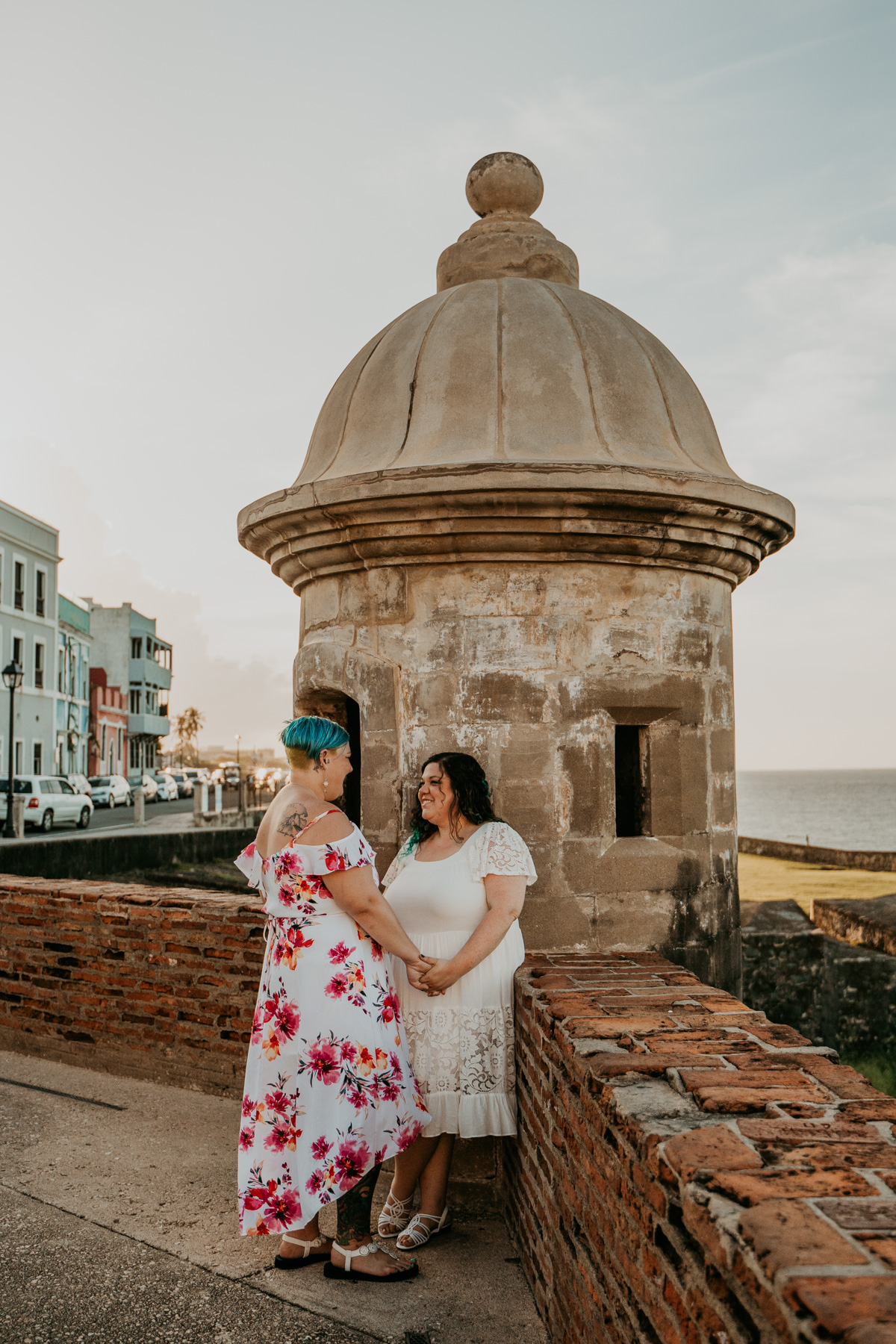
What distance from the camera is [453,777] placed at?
12.3 ft

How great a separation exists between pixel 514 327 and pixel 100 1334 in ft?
13.2

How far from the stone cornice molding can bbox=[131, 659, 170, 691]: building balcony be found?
61766 millimetres

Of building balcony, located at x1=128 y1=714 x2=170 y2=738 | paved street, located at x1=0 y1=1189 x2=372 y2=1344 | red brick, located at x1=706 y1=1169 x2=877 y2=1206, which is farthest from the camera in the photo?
building balcony, located at x1=128 y1=714 x2=170 y2=738

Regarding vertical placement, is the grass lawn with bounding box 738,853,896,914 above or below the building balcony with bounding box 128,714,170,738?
below

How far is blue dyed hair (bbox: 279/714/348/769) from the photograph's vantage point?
347 centimetres

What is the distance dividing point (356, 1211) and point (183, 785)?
57.7 metres

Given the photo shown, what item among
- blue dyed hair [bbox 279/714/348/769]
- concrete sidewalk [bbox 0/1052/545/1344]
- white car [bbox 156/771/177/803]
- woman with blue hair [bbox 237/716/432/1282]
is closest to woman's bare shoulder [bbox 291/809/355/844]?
woman with blue hair [bbox 237/716/432/1282]

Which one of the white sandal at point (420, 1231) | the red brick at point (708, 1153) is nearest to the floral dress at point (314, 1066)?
the white sandal at point (420, 1231)

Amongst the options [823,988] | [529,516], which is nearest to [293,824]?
[529,516]

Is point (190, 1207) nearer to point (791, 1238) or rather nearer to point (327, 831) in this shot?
point (327, 831)

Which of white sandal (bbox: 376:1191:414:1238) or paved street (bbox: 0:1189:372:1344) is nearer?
paved street (bbox: 0:1189:372:1344)

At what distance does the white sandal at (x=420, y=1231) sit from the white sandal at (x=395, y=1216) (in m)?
0.06

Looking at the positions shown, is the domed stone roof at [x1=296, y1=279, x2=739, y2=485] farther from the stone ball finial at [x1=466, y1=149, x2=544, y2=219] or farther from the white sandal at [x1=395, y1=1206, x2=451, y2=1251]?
the white sandal at [x1=395, y1=1206, x2=451, y2=1251]

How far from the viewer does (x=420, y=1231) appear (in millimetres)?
3564
